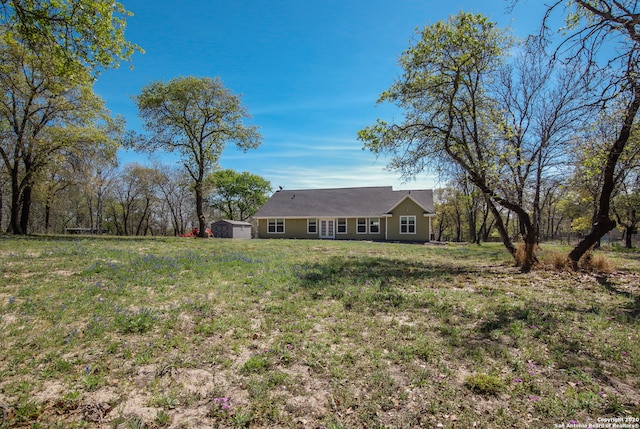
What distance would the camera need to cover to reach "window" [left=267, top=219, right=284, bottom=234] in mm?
35500

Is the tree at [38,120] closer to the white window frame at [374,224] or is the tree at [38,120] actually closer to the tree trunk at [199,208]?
the tree trunk at [199,208]

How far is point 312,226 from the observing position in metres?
34.4

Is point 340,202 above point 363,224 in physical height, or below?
above

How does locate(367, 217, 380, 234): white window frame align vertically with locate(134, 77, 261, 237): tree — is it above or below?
below

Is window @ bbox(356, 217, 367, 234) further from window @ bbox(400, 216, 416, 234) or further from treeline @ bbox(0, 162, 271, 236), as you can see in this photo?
treeline @ bbox(0, 162, 271, 236)

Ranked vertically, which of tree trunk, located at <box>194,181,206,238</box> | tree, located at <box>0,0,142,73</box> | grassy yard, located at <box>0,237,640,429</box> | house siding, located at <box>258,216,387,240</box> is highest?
tree, located at <box>0,0,142,73</box>

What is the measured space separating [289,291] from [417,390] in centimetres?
401

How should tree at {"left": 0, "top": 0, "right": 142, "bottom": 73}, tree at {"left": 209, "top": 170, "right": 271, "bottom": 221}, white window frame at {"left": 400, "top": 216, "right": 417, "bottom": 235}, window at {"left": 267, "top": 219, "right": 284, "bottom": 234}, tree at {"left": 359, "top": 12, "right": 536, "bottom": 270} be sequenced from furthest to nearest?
1. tree at {"left": 209, "top": 170, "right": 271, "bottom": 221}
2. window at {"left": 267, "top": 219, "right": 284, "bottom": 234}
3. white window frame at {"left": 400, "top": 216, "right": 417, "bottom": 235}
4. tree at {"left": 359, "top": 12, "right": 536, "bottom": 270}
5. tree at {"left": 0, "top": 0, "right": 142, "bottom": 73}

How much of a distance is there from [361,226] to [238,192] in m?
30.2

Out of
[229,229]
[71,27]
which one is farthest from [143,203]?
[71,27]

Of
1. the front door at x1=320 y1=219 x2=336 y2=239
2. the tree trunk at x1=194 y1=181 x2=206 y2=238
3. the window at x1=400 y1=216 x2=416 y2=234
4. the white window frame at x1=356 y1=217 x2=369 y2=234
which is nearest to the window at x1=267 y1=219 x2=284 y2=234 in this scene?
the front door at x1=320 y1=219 x2=336 y2=239

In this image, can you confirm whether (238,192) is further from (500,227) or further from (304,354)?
(304,354)

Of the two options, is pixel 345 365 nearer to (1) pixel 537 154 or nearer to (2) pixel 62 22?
(2) pixel 62 22

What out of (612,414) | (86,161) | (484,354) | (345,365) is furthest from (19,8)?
(86,161)
